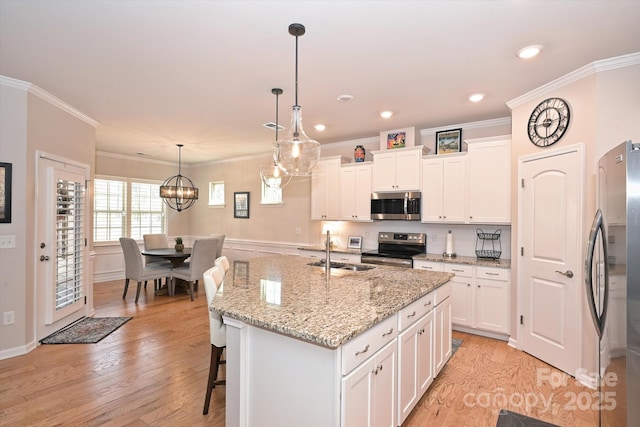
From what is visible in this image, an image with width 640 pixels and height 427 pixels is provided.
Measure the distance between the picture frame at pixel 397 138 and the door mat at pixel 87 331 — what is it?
170 inches

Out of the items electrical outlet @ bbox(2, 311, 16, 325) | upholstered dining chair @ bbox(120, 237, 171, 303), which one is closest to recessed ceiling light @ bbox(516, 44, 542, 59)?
electrical outlet @ bbox(2, 311, 16, 325)

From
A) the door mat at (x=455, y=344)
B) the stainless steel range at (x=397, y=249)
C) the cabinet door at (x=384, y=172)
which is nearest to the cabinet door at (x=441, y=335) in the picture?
the door mat at (x=455, y=344)

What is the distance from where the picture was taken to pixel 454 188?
13.5 ft

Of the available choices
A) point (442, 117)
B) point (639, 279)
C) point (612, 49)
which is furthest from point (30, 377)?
point (612, 49)

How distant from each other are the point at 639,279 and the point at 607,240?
1.21 ft

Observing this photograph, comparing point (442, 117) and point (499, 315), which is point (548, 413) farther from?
point (442, 117)

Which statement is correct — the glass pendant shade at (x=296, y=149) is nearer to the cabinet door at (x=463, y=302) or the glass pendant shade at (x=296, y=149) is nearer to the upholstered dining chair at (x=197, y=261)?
the cabinet door at (x=463, y=302)

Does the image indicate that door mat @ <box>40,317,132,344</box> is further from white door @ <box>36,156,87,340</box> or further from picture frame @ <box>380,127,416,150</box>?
picture frame @ <box>380,127,416,150</box>

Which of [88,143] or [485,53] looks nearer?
[485,53]

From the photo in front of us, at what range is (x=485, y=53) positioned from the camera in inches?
98.5

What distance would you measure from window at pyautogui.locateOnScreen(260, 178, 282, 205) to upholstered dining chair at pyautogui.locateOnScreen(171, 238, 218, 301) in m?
1.47

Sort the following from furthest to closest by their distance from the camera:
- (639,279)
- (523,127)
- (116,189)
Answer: (116,189) → (523,127) → (639,279)

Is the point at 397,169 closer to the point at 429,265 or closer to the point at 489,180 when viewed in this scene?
the point at 489,180

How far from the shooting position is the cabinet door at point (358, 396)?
4.81 feet
